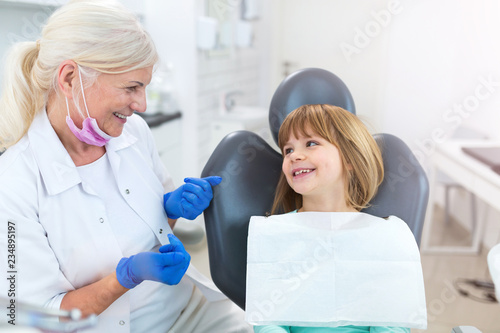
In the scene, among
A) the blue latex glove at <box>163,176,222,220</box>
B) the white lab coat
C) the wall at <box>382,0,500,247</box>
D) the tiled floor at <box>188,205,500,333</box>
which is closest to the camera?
the white lab coat

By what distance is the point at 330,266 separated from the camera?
1.03m

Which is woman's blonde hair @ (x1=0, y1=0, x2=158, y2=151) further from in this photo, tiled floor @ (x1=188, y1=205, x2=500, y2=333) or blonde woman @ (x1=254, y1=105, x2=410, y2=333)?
tiled floor @ (x1=188, y1=205, x2=500, y2=333)

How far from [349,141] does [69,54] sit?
694 millimetres

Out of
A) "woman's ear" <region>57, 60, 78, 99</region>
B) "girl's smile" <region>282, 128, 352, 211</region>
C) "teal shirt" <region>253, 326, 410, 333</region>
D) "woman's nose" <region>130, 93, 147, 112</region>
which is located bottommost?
"teal shirt" <region>253, 326, 410, 333</region>

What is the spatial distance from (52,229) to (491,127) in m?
2.46

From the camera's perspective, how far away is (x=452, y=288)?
7.59 feet

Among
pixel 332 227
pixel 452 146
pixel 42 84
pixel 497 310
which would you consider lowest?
pixel 497 310

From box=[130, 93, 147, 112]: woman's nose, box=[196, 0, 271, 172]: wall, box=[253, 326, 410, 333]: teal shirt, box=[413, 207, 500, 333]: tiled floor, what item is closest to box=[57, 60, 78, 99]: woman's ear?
box=[130, 93, 147, 112]: woman's nose

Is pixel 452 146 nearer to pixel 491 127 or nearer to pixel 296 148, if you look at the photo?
pixel 491 127

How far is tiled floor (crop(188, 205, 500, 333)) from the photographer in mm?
1974

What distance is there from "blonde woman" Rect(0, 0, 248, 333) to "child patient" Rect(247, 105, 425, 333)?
0.68 ft

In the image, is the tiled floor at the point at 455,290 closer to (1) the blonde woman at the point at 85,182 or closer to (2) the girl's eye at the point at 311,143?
(2) the girl's eye at the point at 311,143

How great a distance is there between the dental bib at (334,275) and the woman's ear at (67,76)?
530 millimetres

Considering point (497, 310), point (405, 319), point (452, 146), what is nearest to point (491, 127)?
point (452, 146)
